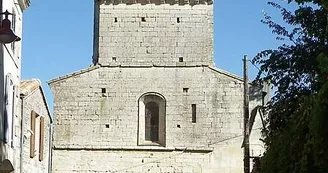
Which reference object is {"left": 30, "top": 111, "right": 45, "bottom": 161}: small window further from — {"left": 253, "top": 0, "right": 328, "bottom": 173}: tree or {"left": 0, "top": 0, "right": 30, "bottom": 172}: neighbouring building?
{"left": 253, "top": 0, "right": 328, "bottom": 173}: tree

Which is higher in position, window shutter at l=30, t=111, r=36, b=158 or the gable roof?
the gable roof

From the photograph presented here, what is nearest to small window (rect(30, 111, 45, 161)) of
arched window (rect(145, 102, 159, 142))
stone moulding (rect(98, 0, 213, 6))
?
arched window (rect(145, 102, 159, 142))

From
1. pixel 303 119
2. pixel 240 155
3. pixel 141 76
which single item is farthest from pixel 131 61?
pixel 303 119

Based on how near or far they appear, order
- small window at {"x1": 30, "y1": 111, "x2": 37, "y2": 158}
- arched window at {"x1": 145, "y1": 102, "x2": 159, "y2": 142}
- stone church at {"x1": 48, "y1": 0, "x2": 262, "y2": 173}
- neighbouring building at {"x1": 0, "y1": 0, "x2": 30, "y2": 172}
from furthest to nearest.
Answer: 1. arched window at {"x1": 145, "y1": 102, "x2": 159, "y2": 142}
2. stone church at {"x1": 48, "y1": 0, "x2": 262, "y2": 173}
3. small window at {"x1": 30, "y1": 111, "x2": 37, "y2": 158}
4. neighbouring building at {"x1": 0, "y1": 0, "x2": 30, "y2": 172}

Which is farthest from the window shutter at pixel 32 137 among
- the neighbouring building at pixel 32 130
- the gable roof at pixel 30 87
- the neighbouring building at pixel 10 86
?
the neighbouring building at pixel 10 86

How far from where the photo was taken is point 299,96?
15.0m

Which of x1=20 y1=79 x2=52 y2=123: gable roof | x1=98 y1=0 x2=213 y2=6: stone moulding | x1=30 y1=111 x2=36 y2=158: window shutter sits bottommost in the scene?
x1=30 y1=111 x2=36 y2=158: window shutter

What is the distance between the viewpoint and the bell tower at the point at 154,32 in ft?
120

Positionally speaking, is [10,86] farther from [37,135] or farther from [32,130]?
[37,135]

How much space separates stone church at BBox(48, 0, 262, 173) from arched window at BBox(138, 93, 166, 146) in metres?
0.05

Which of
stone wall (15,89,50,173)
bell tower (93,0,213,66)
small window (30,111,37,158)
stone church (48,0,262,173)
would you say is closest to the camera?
stone wall (15,89,50,173)

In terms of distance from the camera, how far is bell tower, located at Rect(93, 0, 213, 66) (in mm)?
36438

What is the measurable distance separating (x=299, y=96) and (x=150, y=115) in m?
21.4

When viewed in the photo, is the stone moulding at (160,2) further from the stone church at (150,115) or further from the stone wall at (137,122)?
the stone wall at (137,122)
